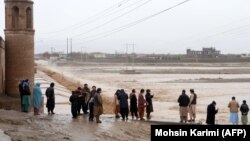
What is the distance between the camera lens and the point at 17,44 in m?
19.2

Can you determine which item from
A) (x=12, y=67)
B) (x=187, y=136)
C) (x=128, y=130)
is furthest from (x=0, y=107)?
(x=187, y=136)

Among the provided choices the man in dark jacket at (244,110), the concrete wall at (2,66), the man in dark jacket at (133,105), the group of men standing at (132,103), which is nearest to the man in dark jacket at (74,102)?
the group of men standing at (132,103)

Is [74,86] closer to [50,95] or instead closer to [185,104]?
[50,95]

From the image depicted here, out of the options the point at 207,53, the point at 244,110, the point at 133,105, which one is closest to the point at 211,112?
the point at 244,110

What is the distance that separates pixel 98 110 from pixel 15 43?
6.73 meters

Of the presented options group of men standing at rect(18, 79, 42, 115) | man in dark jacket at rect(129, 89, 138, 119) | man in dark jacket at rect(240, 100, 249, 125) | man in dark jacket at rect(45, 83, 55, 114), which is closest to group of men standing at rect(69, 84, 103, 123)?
man in dark jacket at rect(45, 83, 55, 114)

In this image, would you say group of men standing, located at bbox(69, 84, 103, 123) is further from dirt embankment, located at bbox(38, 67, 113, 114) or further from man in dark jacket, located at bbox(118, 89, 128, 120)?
dirt embankment, located at bbox(38, 67, 113, 114)

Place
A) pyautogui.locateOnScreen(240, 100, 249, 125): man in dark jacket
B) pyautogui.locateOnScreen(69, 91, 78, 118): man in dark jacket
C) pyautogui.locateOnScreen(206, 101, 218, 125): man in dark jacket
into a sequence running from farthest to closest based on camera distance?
pyautogui.locateOnScreen(240, 100, 249, 125): man in dark jacket → pyautogui.locateOnScreen(69, 91, 78, 118): man in dark jacket → pyautogui.locateOnScreen(206, 101, 218, 125): man in dark jacket

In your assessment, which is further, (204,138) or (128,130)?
(128,130)

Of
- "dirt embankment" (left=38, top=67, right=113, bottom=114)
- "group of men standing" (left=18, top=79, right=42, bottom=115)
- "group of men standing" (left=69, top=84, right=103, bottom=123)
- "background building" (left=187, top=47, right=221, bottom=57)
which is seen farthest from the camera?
"background building" (left=187, top=47, right=221, bottom=57)

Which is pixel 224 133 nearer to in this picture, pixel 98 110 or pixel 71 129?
A: pixel 71 129

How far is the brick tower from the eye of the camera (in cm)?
1919

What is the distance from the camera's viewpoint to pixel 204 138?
9.26 metres

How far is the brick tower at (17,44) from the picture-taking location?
1919 centimetres
